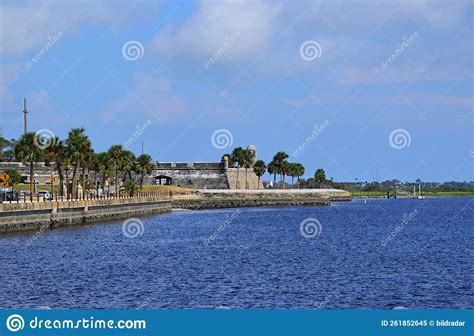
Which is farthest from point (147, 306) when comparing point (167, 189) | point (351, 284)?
point (167, 189)

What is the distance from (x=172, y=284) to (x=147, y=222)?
54355 millimetres

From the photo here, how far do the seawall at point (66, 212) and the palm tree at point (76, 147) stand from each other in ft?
12.6

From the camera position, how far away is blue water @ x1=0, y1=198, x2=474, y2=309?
35.1 meters

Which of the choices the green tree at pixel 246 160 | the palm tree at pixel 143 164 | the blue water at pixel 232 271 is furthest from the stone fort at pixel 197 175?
the blue water at pixel 232 271

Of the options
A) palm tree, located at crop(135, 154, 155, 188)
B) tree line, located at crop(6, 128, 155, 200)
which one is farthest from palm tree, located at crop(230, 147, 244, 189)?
tree line, located at crop(6, 128, 155, 200)

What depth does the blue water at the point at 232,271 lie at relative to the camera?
35.1m

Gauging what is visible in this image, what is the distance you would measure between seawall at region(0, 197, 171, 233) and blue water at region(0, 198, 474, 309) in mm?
1693

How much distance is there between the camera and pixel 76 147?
90.6m

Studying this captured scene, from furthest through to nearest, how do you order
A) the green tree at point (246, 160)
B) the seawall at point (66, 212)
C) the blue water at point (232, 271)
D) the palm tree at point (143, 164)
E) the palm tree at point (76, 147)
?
the green tree at point (246, 160), the palm tree at point (143, 164), the palm tree at point (76, 147), the seawall at point (66, 212), the blue water at point (232, 271)

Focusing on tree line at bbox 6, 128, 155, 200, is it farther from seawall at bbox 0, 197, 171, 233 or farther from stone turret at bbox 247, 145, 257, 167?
stone turret at bbox 247, 145, 257, 167

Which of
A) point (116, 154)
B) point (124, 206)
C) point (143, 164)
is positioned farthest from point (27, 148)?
point (143, 164)

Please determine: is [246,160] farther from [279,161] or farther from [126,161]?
[126,161]

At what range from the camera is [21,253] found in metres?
51.2

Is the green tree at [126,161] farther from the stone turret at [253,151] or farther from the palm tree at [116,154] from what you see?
the stone turret at [253,151]
